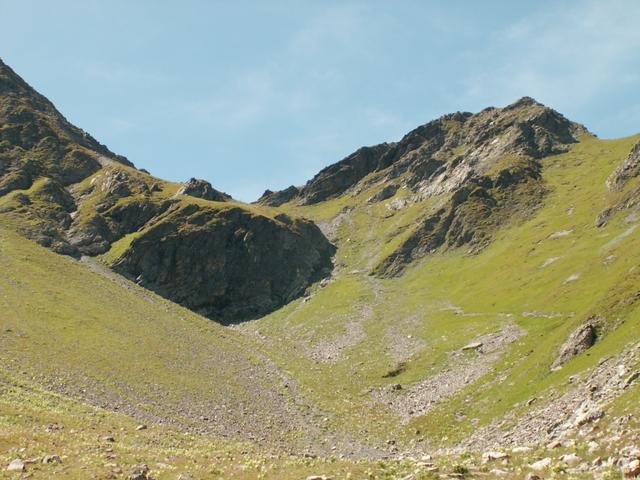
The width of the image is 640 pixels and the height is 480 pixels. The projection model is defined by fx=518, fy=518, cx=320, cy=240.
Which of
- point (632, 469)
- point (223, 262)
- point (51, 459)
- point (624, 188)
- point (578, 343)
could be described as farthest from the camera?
point (223, 262)

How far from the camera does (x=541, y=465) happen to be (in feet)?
72.8

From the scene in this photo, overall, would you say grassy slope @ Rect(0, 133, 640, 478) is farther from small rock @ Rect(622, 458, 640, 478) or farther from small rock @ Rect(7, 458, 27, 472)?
small rock @ Rect(622, 458, 640, 478)

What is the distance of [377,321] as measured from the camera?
112m

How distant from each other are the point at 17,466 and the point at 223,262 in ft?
446

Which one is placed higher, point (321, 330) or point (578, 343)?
point (578, 343)

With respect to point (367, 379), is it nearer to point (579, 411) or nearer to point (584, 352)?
point (584, 352)

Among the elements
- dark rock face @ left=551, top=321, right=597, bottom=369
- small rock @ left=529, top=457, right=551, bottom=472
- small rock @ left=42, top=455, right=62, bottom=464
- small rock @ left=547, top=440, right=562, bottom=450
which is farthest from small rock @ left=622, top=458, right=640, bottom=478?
dark rock face @ left=551, top=321, right=597, bottom=369

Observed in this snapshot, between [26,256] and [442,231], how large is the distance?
112 meters

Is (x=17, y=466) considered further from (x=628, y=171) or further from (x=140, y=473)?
(x=628, y=171)

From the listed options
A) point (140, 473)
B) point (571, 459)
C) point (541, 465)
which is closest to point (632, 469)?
point (541, 465)

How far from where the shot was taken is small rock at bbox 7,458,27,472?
24891 millimetres

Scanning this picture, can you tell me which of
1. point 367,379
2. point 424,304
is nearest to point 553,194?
point 424,304

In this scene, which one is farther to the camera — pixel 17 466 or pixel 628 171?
pixel 628 171

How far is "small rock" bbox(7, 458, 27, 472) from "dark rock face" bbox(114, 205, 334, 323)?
12282 cm
